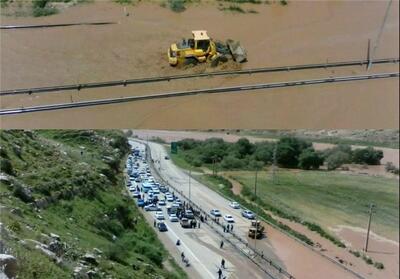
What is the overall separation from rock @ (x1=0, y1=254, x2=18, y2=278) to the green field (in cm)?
347

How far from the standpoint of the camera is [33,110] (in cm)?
A: 242

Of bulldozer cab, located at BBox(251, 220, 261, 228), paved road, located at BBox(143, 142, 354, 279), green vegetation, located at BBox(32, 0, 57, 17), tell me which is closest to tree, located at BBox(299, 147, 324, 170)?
paved road, located at BBox(143, 142, 354, 279)

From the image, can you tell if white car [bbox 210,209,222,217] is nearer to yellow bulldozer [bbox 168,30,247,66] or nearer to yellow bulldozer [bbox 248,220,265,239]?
yellow bulldozer [bbox 248,220,265,239]

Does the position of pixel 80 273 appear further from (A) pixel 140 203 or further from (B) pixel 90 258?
(A) pixel 140 203

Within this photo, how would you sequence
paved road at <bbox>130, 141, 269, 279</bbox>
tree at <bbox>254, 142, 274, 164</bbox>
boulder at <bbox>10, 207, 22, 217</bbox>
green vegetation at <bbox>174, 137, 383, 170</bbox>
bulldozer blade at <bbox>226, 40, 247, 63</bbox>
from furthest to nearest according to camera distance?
1. tree at <bbox>254, 142, 274, 164</bbox>
2. green vegetation at <bbox>174, 137, 383, 170</bbox>
3. bulldozer blade at <bbox>226, 40, 247, 63</bbox>
4. boulder at <bbox>10, 207, 22, 217</bbox>
5. paved road at <bbox>130, 141, 269, 279</bbox>

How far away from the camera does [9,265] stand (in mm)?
2080

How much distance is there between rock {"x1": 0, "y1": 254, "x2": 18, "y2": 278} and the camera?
204 cm

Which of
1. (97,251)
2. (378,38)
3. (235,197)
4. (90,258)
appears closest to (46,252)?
(90,258)

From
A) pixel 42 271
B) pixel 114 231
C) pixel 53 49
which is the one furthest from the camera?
pixel 114 231

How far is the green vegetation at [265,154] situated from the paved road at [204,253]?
37 centimetres

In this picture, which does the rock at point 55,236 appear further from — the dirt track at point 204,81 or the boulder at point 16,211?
the dirt track at point 204,81

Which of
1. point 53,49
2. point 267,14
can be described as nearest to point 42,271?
point 53,49

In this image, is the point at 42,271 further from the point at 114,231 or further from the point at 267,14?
the point at 267,14

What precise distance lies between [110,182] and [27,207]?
156cm
